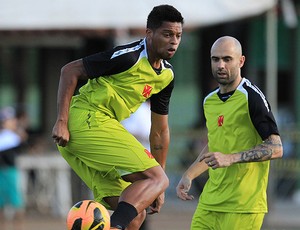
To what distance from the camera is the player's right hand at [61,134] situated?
350 inches

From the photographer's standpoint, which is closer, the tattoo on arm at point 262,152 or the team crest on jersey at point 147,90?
the tattoo on arm at point 262,152

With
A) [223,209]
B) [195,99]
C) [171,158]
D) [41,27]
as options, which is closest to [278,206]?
[171,158]

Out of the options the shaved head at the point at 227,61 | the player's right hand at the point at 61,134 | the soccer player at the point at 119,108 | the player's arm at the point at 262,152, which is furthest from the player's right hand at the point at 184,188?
the player's right hand at the point at 61,134

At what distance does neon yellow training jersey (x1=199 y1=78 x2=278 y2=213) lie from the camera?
29.6ft

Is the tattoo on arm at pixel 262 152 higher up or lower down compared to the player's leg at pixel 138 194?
higher up

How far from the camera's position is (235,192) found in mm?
9195

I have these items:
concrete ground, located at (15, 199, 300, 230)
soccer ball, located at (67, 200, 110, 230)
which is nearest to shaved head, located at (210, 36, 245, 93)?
soccer ball, located at (67, 200, 110, 230)

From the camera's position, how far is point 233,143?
912 cm

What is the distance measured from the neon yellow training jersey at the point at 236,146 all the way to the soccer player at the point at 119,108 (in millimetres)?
512

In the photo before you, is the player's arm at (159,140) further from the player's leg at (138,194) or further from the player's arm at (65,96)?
the player's arm at (65,96)

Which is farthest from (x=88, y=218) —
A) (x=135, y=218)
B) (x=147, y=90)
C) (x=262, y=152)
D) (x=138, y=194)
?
(x=262, y=152)

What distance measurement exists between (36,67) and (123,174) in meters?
15.8

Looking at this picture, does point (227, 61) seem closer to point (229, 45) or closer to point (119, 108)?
point (229, 45)

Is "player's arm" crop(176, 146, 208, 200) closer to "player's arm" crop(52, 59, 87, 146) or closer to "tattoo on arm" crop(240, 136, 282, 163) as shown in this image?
"tattoo on arm" crop(240, 136, 282, 163)
